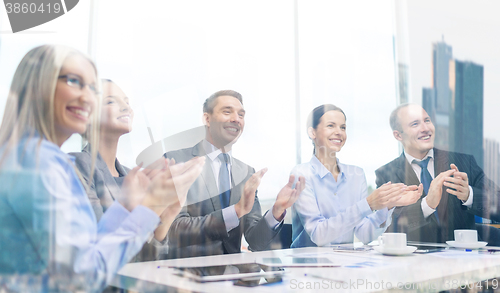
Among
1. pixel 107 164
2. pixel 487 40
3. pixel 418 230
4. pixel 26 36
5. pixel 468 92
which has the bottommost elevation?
pixel 418 230

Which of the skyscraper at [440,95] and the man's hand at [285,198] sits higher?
the skyscraper at [440,95]

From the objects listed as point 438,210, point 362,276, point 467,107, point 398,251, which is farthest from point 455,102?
point 362,276

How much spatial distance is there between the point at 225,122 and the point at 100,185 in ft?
2.05

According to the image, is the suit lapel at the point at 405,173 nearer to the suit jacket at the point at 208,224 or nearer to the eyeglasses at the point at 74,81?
the suit jacket at the point at 208,224

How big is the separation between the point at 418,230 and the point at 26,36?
170cm

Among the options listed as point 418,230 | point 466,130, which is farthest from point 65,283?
point 466,130

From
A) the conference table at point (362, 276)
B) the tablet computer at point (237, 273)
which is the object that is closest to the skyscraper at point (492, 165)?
the conference table at point (362, 276)

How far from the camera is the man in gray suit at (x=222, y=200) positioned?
1.35 m

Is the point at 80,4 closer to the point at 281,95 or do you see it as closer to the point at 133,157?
the point at 133,157

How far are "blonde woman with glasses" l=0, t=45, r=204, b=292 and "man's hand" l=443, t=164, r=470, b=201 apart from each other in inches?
55.7

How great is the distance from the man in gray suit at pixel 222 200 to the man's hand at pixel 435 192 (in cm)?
62

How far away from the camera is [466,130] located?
6.51 feet

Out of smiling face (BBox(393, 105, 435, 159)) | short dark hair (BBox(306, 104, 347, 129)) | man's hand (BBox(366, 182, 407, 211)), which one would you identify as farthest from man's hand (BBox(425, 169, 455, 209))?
short dark hair (BBox(306, 104, 347, 129))

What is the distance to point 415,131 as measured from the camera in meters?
1.85
